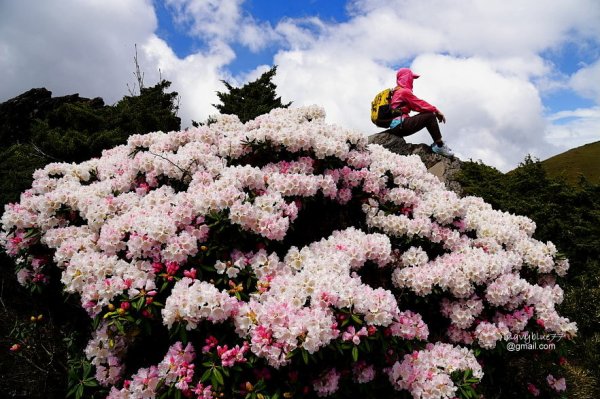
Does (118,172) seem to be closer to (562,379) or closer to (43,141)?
(43,141)

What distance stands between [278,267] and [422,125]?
7.82 meters

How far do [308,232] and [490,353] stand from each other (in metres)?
2.26

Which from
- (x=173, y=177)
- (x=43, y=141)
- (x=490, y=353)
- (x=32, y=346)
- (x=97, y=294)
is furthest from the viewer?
(x=43, y=141)

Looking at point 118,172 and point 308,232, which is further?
point 118,172

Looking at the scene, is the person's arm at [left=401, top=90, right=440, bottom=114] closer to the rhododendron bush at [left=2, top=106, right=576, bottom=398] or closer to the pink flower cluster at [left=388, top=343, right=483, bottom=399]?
the rhododendron bush at [left=2, top=106, right=576, bottom=398]

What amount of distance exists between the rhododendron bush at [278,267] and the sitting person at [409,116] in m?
5.08

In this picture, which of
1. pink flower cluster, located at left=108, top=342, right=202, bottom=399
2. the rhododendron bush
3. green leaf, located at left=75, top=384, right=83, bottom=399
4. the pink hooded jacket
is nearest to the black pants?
the pink hooded jacket

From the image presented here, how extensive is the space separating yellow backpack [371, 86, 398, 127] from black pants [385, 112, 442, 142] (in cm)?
40

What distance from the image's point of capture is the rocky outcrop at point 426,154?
34.2 ft

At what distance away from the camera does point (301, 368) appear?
10.8 ft

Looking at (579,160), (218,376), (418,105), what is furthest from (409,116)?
(579,160)

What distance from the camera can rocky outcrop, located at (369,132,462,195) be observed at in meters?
10.4

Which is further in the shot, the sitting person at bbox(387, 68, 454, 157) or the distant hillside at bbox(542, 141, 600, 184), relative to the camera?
the distant hillside at bbox(542, 141, 600, 184)

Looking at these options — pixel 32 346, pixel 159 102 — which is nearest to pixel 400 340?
pixel 32 346
